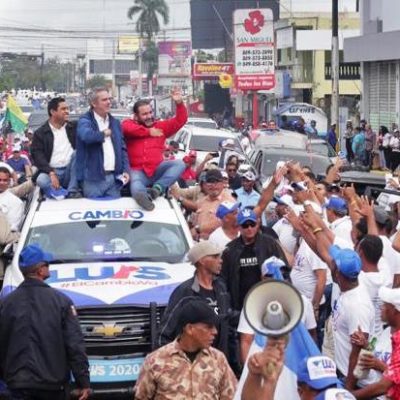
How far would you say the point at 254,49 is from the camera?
39.0 m

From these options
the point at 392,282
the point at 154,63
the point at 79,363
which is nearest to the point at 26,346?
the point at 79,363

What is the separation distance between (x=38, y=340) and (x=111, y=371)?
6.03 feet

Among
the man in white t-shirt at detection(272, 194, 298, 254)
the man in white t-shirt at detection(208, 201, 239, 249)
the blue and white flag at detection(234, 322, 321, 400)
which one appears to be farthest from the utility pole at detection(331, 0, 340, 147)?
the blue and white flag at detection(234, 322, 321, 400)

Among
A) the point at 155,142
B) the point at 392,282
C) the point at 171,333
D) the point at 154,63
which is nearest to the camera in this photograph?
the point at 171,333

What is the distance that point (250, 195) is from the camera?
13844 millimetres

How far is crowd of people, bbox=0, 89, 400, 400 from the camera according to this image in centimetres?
620

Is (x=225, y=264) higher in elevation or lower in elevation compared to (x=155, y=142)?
lower

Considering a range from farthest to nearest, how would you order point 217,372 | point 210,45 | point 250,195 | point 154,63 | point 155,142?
point 154,63 < point 210,45 < point 250,195 < point 155,142 < point 217,372

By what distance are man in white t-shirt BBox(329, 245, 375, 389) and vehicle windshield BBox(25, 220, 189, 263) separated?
3.19 m

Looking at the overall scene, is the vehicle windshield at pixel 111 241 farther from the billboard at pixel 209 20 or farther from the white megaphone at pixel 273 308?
the billboard at pixel 209 20

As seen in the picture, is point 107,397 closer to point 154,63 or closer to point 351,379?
point 351,379

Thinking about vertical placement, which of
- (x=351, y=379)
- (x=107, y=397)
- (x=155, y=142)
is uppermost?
(x=155, y=142)

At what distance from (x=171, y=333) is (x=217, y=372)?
3.69ft

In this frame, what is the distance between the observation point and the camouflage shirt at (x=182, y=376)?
6199 millimetres
